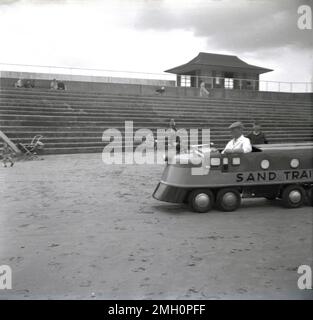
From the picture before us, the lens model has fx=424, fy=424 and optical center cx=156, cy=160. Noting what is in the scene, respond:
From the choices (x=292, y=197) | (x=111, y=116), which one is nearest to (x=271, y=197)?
(x=292, y=197)

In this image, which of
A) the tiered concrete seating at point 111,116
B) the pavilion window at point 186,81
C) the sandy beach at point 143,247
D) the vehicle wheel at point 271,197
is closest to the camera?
the sandy beach at point 143,247

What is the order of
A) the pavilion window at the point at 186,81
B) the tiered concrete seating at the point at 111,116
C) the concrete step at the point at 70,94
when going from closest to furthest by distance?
the tiered concrete seating at the point at 111,116 < the concrete step at the point at 70,94 < the pavilion window at the point at 186,81

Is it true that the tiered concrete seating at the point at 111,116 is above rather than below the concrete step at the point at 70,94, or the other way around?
below

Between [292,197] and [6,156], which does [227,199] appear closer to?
[292,197]

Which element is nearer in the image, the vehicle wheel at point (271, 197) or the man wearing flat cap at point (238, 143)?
the man wearing flat cap at point (238, 143)

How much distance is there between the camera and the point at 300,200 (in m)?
6.18

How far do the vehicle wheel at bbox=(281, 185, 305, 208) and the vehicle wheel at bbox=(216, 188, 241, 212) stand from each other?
74 centimetres

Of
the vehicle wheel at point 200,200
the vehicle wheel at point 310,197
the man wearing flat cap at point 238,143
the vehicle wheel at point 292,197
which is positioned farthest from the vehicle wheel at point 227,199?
the vehicle wheel at point 310,197

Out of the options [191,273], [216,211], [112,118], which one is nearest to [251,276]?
[191,273]

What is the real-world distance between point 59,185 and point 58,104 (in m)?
10.8

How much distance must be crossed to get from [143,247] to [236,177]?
2155mm

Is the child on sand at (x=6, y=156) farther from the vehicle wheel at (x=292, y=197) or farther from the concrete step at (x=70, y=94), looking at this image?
the vehicle wheel at (x=292, y=197)

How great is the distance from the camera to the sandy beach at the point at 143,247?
130 inches

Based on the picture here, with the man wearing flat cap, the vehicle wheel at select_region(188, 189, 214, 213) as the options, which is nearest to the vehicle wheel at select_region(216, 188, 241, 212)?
the vehicle wheel at select_region(188, 189, 214, 213)
